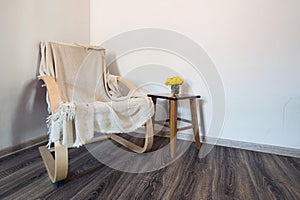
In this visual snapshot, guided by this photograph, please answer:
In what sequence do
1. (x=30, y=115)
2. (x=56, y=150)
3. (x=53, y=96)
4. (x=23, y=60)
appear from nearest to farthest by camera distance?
1. (x=56, y=150)
2. (x=53, y=96)
3. (x=23, y=60)
4. (x=30, y=115)

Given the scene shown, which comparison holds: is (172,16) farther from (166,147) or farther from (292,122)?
(292,122)

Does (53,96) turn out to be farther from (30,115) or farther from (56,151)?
(30,115)

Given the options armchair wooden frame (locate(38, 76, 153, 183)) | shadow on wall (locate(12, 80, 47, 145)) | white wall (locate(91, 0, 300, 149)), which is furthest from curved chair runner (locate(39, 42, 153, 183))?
white wall (locate(91, 0, 300, 149))

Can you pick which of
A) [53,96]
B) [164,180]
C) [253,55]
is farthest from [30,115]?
[253,55]

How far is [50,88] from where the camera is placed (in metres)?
1.24

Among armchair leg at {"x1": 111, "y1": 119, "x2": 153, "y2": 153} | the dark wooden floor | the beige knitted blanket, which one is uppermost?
the beige knitted blanket

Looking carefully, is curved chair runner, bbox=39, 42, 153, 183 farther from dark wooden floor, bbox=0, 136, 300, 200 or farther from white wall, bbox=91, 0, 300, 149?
white wall, bbox=91, 0, 300, 149

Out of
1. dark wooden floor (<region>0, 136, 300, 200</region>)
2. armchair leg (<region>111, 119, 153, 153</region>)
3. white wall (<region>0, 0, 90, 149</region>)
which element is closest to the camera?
dark wooden floor (<region>0, 136, 300, 200</region>)

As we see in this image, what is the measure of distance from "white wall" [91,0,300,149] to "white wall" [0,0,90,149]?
0.98 m

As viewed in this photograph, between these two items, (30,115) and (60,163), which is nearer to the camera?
(60,163)

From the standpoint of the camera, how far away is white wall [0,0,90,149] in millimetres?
1360

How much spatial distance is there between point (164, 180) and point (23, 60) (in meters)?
1.32

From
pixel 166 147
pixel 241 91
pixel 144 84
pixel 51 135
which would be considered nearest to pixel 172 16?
pixel 144 84

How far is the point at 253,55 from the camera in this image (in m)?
1.63
